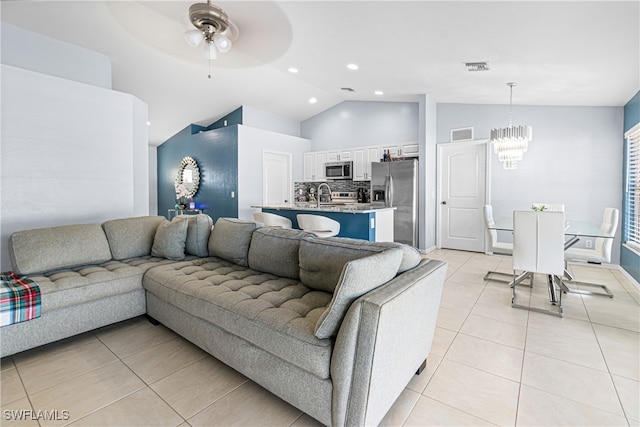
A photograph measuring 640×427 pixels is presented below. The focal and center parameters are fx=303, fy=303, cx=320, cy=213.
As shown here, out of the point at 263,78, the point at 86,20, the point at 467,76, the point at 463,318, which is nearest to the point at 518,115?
the point at 467,76

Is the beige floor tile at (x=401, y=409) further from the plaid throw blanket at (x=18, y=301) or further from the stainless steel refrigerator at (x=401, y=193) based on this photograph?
the stainless steel refrigerator at (x=401, y=193)

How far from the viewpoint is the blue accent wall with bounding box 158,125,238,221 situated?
6.36m

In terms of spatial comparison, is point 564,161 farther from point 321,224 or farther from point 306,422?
point 306,422

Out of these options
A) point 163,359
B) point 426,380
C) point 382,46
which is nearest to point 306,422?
point 426,380

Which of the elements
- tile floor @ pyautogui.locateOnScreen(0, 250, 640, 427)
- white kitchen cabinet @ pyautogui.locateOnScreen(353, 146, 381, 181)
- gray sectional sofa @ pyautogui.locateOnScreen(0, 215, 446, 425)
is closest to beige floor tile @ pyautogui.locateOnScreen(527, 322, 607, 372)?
tile floor @ pyautogui.locateOnScreen(0, 250, 640, 427)

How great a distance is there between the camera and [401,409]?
1653mm

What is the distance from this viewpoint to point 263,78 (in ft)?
18.2

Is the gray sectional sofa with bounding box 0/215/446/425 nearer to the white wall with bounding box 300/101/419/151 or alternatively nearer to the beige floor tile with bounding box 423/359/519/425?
the beige floor tile with bounding box 423/359/519/425

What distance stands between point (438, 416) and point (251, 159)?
5706mm

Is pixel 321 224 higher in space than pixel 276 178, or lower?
lower

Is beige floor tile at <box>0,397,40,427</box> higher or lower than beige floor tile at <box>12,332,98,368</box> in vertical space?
lower

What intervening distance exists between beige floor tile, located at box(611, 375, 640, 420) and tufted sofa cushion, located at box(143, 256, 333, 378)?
167 cm

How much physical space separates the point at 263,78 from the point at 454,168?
3.97m

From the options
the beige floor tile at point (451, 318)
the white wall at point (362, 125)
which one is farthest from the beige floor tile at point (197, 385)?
the white wall at point (362, 125)
